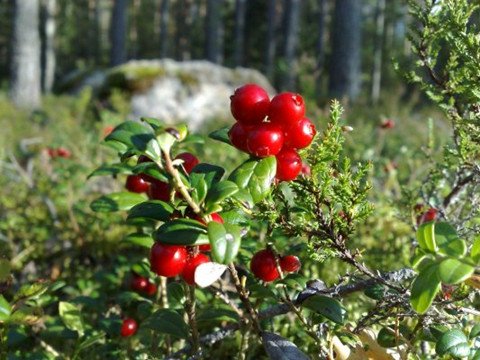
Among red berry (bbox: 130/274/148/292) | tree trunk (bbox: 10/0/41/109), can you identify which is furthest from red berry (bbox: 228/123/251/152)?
tree trunk (bbox: 10/0/41/109)

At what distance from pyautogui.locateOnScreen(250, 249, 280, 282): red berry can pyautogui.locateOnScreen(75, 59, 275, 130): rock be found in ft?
21.5

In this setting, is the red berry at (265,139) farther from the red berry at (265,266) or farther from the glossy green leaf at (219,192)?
the red berry at (265,266)

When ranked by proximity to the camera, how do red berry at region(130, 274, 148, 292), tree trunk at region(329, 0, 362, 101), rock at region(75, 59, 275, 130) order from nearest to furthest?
1. red berry at region(130, 274, 148, 292)
2. rock at region(75, 59, 275, 130)
3. tree trunk at region(329, 0, 362, 101)

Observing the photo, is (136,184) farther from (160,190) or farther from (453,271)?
(453,271)

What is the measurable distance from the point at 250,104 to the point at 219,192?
0.68 feet

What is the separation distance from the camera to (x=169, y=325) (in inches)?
58.1

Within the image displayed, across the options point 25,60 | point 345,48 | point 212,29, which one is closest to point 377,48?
point 212,29

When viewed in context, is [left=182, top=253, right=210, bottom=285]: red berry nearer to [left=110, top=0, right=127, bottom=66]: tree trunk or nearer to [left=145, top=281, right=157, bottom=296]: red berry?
[left=145, top=281, right=157, bottom=296]: red berry

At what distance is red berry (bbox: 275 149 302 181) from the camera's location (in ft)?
3.76

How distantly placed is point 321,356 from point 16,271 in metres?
2.03

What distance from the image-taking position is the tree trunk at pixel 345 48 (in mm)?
10157

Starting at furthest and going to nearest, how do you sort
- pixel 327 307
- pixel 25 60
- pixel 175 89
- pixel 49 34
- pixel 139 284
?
pixel 49 34, pixel 25 60, pixel 175 89, pixel 139 284, pixel 327 307

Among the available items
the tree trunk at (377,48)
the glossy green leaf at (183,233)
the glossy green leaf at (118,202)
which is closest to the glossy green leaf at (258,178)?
the glossy green leaf at (183,233)

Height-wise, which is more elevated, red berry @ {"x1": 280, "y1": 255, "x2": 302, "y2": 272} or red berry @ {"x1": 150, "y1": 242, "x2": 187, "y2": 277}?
red berry @ {"x1": 150, "y1": 242, "x2": 187, "y2": 277}
